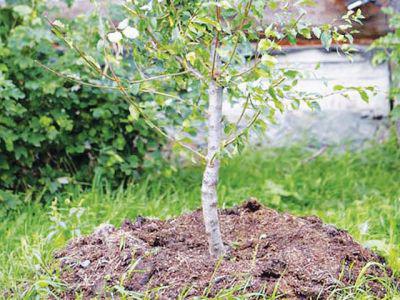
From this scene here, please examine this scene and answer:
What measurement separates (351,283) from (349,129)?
294 centimetres

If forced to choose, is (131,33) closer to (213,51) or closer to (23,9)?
(213,51)

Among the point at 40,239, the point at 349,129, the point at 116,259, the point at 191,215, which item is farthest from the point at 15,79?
the point at 349,129

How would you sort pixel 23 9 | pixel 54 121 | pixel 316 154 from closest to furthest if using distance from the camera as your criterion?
pixel 23 9, pixel 54 121, pixel 316 154

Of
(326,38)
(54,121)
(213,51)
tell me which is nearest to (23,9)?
(54,121)

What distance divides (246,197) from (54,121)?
1.22 metres

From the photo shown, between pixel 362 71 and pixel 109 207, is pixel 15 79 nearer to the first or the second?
pixel 109 207

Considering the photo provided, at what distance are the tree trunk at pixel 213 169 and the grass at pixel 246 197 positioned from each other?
0.60 metres

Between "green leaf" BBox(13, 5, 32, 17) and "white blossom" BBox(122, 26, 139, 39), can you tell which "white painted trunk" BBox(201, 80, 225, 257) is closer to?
"white blossom" BBox(122, 26, 139, 39)

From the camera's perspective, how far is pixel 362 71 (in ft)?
17.4

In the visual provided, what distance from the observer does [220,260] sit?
2.53 meters

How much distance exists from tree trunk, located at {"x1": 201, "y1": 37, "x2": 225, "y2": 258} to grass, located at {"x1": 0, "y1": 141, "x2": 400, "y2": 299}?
1.98 ft

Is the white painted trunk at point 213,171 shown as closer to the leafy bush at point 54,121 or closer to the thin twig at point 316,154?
the leafy bush at point 54,121

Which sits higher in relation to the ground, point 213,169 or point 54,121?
A: point 213,169

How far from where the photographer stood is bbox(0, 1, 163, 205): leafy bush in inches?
152
